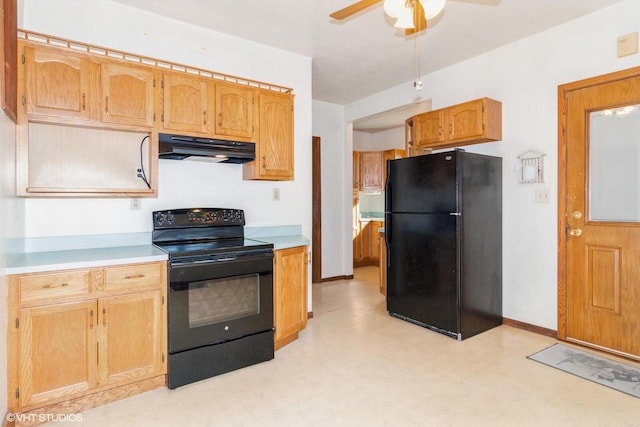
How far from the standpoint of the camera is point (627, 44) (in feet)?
8.87

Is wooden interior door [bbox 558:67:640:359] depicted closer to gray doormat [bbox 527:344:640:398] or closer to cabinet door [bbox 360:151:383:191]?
gray doormat [bbox 527:344:640:398]

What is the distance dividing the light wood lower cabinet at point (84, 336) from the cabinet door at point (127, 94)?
1.03 m

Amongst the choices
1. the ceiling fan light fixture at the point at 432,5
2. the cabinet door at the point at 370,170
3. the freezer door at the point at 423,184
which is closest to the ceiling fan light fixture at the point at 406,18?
the ceiling fan light fixture at the point at 432,5

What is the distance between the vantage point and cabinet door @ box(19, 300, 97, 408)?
195cm

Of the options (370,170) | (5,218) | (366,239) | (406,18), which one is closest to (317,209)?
(370,170)

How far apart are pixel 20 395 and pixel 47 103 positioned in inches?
66.1

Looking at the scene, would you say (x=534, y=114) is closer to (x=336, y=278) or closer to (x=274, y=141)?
(x=274, y=141)

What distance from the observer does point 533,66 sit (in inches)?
129

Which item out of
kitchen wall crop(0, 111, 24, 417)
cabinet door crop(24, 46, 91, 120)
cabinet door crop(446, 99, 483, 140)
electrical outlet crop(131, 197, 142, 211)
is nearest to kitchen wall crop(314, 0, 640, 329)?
cabinet door crop(446, 99, 483, 140)

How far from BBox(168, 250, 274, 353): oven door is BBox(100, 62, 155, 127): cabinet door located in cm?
107

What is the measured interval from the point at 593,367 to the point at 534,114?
6.96ft

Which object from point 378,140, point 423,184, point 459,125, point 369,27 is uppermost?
point 369,27

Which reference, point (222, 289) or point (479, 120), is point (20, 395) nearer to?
point (222, 289)

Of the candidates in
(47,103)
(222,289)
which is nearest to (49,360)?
(222,289)
